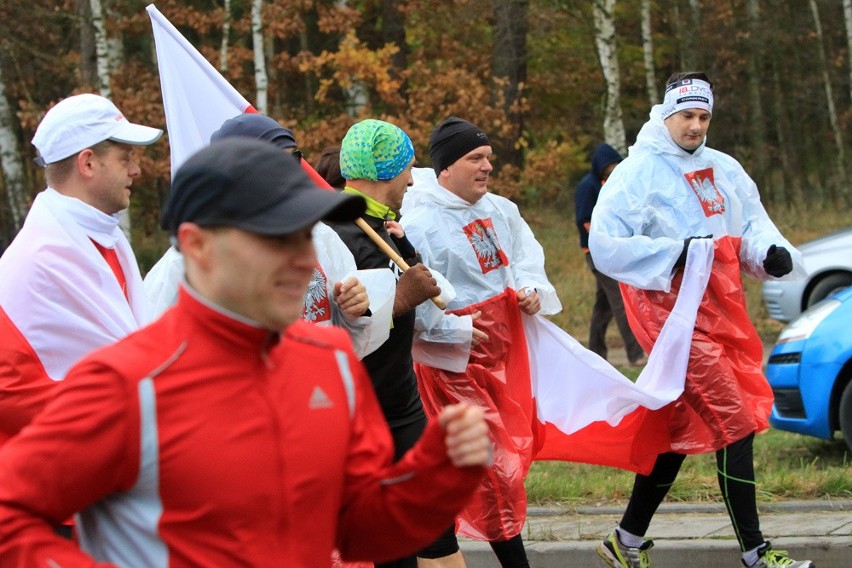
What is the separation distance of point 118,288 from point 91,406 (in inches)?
74.7

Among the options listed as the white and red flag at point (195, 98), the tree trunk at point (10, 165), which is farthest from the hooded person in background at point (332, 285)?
the tree trunk at point (10, 165)

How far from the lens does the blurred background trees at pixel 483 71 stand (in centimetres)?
2080

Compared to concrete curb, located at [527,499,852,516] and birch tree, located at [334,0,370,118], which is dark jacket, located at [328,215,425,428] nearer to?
concrete curb, located at [527,499,852,516]

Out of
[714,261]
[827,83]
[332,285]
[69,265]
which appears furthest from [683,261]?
[827,83]

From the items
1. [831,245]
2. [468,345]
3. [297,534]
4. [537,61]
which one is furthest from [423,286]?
[537,61]

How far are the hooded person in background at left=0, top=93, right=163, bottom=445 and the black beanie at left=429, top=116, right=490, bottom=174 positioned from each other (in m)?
2.03

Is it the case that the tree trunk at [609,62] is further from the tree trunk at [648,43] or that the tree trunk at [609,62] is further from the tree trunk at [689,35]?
the tree trunk at [689,35]

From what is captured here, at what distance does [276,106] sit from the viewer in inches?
974

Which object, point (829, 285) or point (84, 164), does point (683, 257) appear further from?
point (829, 285)

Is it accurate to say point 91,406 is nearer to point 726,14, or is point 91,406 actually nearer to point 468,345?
point 468,345

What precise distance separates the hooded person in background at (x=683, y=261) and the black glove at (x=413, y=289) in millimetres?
1500

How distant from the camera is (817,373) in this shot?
7.98 metres

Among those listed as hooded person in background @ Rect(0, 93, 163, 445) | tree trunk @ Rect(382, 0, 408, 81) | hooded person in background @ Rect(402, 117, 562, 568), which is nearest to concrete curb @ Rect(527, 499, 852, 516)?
hooded person in background @ Rect(402, 117, 562, 568)

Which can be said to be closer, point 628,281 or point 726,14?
point 628,281
